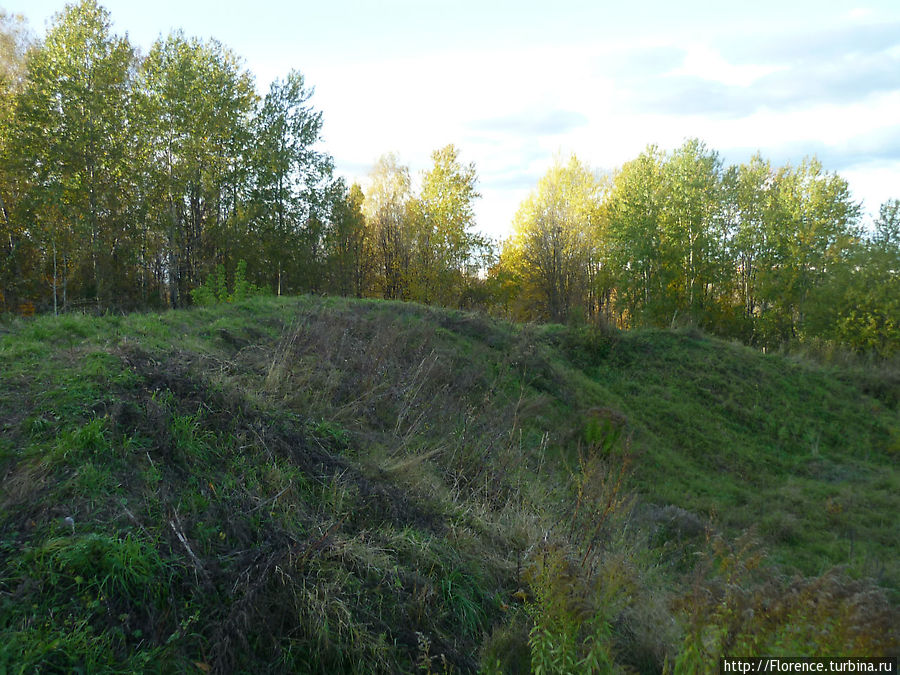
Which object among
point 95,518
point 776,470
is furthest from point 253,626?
point 776,470

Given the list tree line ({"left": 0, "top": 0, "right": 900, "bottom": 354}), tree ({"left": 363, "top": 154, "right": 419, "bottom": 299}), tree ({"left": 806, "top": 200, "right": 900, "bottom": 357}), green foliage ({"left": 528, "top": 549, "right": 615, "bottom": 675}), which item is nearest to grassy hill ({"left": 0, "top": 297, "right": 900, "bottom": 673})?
green foliage ({"left": 528, "top": 549, "right": 615, "bottom": 675})

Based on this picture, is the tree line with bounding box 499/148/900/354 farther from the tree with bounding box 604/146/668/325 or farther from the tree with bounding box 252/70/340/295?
the tree with bounding box 252/70/340/295

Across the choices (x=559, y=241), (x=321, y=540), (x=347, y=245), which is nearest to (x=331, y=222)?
(x=347, y=245)

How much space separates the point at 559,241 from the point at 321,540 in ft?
88.8

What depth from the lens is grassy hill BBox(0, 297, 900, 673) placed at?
262cm

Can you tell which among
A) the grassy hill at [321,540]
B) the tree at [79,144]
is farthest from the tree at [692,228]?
the tree at [79,144]

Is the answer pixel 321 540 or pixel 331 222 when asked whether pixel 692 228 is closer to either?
pixel 331 222

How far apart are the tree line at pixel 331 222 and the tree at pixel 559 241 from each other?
93 mm

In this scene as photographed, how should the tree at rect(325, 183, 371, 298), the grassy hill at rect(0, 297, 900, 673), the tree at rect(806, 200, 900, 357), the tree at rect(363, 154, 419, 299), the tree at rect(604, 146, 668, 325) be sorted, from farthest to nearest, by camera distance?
the tree at rect(363, 154, 419, 299) → the tree at rect(604, 146, 668, 325) → the tree at rect(325, 183, 371, 298) → the tree at rect(806, 200, 900, 357) → the grassy hill at rect(0, 297, 900, 673)

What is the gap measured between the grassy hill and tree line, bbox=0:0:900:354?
8410mm

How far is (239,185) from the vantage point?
2136 centimetres

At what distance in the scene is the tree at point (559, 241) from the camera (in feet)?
94.6

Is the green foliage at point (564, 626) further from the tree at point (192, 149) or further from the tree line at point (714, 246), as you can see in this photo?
the tree line at point (714, 246)

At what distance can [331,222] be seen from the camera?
23.7 metres
